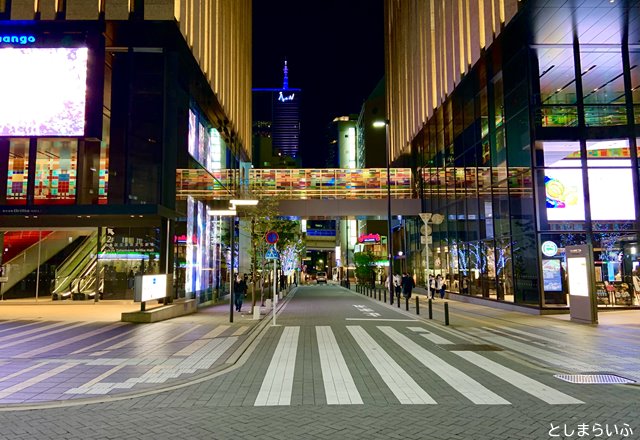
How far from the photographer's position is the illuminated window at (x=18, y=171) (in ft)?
80.9

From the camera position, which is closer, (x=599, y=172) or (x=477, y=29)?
(x=599, y=172)

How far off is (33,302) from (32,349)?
1691 cm

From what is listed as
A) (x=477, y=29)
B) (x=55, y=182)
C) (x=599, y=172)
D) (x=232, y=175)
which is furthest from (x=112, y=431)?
(x=232, y=175)

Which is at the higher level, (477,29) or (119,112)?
(477,29)

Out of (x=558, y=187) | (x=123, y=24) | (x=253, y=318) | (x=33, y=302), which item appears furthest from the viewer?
(x=33, y=302)

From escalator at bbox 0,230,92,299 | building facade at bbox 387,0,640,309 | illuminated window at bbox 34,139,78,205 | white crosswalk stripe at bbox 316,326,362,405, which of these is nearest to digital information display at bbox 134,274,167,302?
white crosswalk stripe at bbox 316,326,362,405

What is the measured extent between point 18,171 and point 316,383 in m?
24.0

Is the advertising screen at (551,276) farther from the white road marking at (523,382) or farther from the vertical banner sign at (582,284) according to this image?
the white road marking at (523,382)

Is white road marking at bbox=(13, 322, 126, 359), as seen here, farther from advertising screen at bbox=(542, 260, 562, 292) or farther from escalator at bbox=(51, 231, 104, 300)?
advertising screen at bbox=(542, 260, 562, 292)

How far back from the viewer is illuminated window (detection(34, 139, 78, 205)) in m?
24.8

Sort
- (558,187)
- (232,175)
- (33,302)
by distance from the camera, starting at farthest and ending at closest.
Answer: (232,175), (33,302), (558,187)

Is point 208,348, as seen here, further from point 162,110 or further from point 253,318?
point 162,110

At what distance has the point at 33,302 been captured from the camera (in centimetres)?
2564

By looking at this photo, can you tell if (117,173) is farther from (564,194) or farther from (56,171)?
(564,194)
